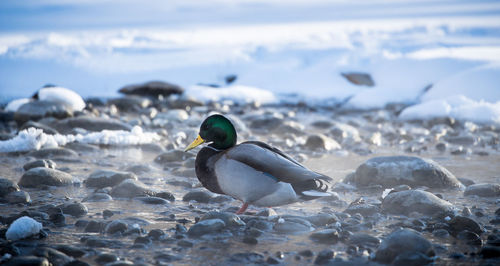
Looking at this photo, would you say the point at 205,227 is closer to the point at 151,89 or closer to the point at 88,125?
the point at 88,125

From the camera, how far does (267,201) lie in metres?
4.13

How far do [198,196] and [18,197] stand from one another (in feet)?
4.60

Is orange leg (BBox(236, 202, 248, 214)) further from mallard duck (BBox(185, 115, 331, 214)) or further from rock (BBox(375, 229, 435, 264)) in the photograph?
rock (BBox(375, 229, 435, 264))

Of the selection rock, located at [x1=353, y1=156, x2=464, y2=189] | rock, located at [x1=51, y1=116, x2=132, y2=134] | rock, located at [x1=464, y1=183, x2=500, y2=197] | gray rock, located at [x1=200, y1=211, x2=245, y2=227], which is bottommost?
gray rock, located at [x1=200, y1=211, x2=245, y2=227]

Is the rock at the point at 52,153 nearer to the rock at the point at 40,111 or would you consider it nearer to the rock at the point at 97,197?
the rock at the point at 97,197

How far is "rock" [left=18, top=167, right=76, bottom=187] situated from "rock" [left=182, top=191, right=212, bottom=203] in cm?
119

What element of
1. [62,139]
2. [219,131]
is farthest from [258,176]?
[62,139]

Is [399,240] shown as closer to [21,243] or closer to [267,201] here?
[267,201]

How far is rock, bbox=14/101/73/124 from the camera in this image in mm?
9726

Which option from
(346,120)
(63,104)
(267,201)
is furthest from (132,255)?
(346,120)

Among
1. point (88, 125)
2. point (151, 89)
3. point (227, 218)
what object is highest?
point (151, 89)

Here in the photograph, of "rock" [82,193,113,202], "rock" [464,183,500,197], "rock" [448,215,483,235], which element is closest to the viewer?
"rock" [448,215,483,235]

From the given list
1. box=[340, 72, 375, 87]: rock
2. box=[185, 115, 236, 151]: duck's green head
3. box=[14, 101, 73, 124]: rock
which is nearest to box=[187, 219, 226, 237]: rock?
box=[185, 115, 236, 151]: duck's green head

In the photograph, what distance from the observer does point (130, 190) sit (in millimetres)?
4672
